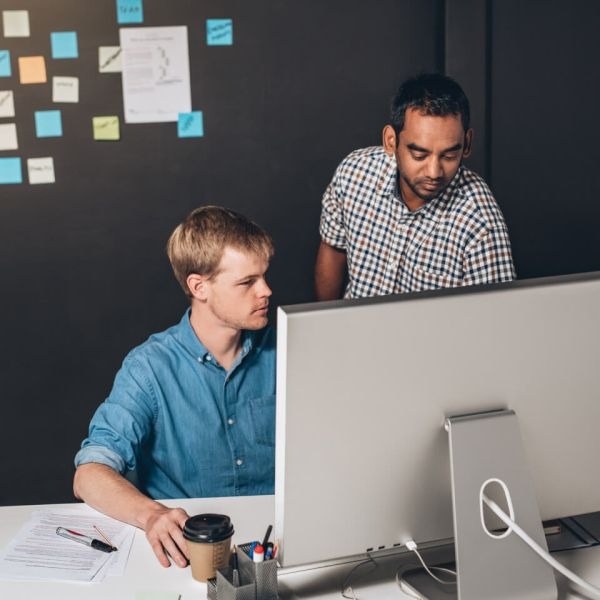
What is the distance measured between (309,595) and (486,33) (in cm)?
224

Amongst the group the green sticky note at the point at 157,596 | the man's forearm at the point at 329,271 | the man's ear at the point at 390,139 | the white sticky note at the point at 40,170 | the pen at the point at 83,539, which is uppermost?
the man's ear at the point at 390,139

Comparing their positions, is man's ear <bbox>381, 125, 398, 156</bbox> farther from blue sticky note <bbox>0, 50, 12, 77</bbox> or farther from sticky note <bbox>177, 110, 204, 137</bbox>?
blue sticky note <bbox>0, 50, 12, 77</bbox>

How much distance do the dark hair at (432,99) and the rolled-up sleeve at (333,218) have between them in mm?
347

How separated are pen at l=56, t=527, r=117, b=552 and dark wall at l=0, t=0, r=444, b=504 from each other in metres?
1.65

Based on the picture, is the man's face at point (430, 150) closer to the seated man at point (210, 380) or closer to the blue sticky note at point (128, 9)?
the seated man at point (210, 380)

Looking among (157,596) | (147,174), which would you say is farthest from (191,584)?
(147,174)

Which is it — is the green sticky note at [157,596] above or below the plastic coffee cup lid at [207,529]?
below

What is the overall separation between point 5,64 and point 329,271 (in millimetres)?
1336

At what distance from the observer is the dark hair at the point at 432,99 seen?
2.33 m

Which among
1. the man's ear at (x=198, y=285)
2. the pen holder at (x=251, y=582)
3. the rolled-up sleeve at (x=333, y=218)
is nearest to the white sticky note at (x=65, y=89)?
the rolled-up sleeve at (x=333, y=218)

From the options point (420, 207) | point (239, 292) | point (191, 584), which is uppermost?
point (420, 207)

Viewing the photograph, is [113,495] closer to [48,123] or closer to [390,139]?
[390,139]

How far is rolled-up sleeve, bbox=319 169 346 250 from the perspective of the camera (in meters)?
2.73

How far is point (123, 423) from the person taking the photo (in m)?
1.84
